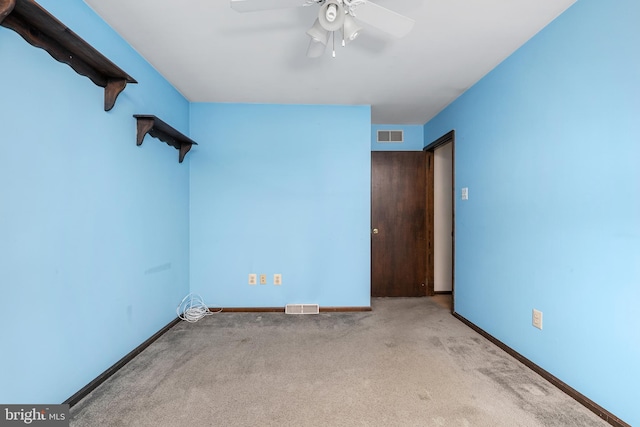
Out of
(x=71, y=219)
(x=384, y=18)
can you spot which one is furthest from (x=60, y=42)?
(x=384, y=18)

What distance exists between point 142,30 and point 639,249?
131 inches

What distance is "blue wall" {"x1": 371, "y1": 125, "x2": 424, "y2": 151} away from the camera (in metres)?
4.06

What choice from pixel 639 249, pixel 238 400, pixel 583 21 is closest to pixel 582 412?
pixel 639 249

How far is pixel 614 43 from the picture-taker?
1.51 m

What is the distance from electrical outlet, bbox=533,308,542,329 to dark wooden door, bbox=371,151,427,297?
6.34 feet

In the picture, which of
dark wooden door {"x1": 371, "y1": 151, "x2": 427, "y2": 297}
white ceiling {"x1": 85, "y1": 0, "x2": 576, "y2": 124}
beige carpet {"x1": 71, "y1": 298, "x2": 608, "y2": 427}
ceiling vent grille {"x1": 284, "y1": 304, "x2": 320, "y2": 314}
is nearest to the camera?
beige carpet {"x1": 71, "y1": 298, "x2": 608, "y2": 427}

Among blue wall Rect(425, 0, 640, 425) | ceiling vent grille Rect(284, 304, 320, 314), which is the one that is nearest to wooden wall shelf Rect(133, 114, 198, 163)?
ceiling vent grille Rect(284, 304, 320, 314)

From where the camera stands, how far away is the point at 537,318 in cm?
201

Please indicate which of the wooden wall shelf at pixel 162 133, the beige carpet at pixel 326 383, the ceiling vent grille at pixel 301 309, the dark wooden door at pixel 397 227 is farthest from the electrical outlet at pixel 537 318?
the wooden wall shelf at pixel 162 133

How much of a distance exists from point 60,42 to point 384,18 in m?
1.71

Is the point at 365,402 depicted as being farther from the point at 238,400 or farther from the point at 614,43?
the point at 614,43

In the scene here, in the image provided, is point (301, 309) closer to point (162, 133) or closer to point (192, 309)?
point (192, 309)

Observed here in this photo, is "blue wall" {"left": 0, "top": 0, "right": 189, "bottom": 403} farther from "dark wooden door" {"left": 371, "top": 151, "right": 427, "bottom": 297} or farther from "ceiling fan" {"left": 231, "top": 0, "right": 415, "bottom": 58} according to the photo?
"dark wooden door" {"left": 371, "top": 151, "right": 427, "bottom": 297}

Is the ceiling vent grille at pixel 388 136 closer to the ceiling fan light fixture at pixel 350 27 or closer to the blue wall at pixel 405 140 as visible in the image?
the blue wall at pixel 405 140
